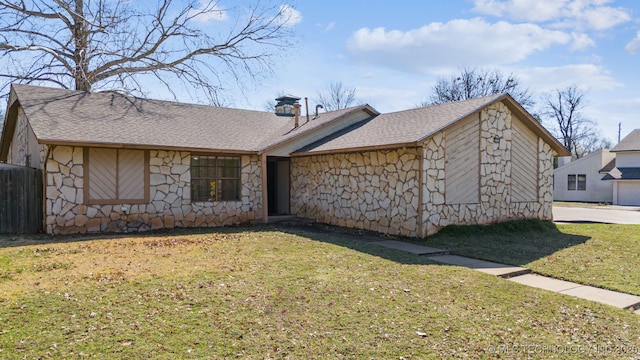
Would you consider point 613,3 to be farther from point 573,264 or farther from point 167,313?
point 167,313

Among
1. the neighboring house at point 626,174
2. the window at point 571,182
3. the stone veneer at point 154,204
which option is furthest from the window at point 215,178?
the window at point 571,182

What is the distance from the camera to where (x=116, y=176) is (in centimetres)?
1117

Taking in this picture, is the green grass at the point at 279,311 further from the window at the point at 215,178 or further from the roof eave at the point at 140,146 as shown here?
the window at the point at 215,178

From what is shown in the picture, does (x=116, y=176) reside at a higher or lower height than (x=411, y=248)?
higher

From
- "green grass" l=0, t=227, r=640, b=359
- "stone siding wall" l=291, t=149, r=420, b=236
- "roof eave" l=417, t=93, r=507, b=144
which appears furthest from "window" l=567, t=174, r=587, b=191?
"green grass" l=0, t=227, r=640, b=359

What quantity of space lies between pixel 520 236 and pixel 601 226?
176 inches

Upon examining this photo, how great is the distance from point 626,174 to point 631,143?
2519 millimetres

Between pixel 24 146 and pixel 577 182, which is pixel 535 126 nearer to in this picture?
pixel 24 146

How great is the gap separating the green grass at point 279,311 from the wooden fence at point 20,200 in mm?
3297

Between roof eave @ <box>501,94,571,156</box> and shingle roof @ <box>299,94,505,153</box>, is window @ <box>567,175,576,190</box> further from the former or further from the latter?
shingle roof @ <box>299,94,505,153</box>

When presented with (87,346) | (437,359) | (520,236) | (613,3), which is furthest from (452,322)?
(613,3)

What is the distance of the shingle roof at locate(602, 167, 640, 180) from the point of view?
29.2 metres

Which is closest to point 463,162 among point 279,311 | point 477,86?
point 279,311

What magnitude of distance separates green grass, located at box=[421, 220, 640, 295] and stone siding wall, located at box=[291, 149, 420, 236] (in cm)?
120
